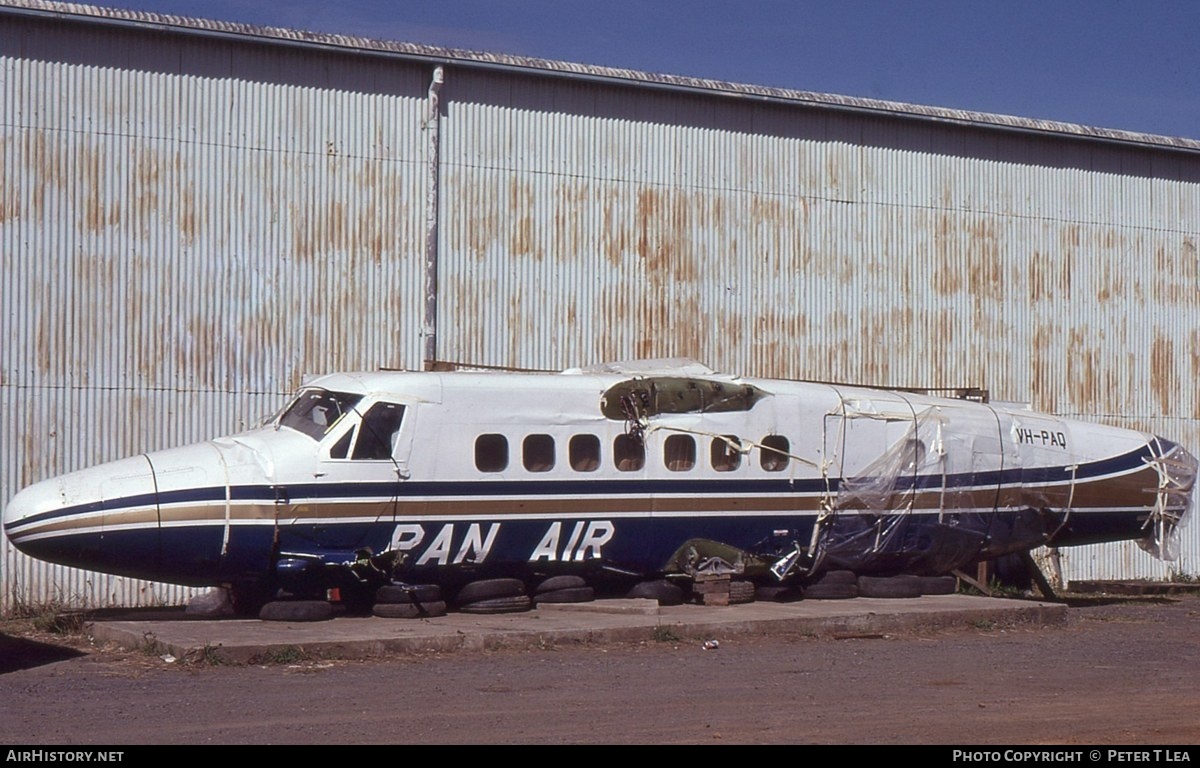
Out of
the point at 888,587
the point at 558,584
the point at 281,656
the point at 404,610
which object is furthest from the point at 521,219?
the point at 281,656

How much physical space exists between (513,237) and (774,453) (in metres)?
5.81

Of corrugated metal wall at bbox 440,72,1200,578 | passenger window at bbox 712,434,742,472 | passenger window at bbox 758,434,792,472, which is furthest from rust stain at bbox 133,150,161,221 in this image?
passenger window at bbox 758,434,792,472

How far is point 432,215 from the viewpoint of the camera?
2188 cm

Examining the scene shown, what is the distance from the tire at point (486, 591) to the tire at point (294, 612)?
177 centimetres

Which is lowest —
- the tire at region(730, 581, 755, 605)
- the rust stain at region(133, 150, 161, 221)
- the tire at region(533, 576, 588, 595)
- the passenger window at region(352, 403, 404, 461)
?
the tire at region(730, 581, 755, 605)

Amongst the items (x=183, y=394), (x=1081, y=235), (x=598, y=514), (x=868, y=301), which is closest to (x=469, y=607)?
(x=598, y=514)

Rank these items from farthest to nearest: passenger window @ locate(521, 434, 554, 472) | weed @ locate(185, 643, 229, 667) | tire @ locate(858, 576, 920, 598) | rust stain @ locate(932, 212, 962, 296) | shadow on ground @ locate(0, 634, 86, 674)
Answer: rust stain @ locate(932, 212, 962, 296)
tire @ locate(858, 576, 920, 598)
passenger window @ locate(521, 434, 554, 472)
shadow on ground @ locate(0, 634, 86, 674)
weed @ locate(185, 643, 229, 667)

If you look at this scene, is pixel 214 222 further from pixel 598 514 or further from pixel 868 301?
pixel 868 301

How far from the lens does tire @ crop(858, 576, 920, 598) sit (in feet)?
65.8

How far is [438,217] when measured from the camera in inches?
867

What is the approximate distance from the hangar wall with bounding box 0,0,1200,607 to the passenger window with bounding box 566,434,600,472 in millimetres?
4201

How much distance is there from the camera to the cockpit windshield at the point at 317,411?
1720 cm

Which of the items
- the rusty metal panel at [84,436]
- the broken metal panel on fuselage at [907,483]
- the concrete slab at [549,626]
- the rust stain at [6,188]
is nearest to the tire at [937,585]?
the broken metal panel on fuselage at [907,483]

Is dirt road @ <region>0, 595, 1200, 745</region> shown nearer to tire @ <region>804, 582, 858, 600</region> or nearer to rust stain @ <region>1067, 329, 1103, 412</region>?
tire @ <region>804, 582, 858, 600</region>
